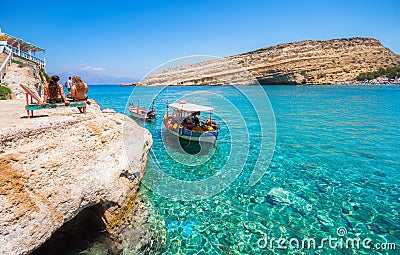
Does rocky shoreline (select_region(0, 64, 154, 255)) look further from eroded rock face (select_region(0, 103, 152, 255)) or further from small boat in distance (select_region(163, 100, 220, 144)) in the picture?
small boat in distance (select_region(163, 100, 220, 144))

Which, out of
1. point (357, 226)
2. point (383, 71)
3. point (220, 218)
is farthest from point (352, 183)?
point (383, 71)

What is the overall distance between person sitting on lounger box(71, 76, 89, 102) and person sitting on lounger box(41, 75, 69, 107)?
1.83 feet

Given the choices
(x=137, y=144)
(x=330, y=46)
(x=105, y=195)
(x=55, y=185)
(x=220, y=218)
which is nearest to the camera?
(x=55, y=185)

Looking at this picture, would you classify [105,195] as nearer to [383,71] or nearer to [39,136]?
[39,136]

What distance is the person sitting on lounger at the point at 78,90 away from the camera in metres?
8.30

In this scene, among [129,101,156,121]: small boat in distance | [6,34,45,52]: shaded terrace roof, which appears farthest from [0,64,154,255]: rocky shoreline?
[6,34,45,52]: shaded terrace roof

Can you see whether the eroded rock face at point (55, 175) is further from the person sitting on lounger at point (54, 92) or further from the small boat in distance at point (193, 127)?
the small boat in distance at point (193, 127)

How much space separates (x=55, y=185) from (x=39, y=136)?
1274mm

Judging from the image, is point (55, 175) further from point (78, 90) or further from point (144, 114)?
point (144, 114)

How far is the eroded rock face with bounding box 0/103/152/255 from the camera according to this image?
445 cm

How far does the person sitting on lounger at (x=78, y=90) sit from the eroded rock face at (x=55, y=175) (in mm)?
1516

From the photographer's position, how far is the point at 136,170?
327 inches

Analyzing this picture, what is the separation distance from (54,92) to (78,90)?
0.80m

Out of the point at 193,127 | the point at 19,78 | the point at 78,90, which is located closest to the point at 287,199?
the point at 193,127
